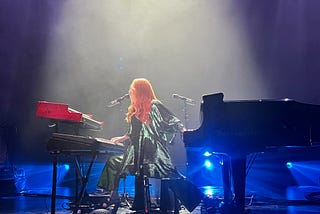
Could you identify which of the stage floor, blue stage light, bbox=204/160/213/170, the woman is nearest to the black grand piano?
the woman

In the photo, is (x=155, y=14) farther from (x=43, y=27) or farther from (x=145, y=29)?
(x=43, y=27)

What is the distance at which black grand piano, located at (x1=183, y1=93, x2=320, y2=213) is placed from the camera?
2.74 m

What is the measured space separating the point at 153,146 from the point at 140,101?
1.57 feet

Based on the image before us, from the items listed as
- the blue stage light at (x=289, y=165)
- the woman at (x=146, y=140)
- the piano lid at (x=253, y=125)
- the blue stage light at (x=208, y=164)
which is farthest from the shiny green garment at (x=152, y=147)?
the blue stage light at (x=289, y=165)

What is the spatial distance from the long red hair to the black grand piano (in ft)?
2.99

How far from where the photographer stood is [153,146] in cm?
364

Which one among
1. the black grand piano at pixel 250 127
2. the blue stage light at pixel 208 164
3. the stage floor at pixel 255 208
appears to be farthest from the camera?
the blue stage light at pixel 208 164

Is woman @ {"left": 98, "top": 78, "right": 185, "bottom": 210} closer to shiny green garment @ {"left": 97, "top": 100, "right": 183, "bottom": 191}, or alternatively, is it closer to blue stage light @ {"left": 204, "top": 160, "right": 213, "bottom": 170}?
shiny green garment @ {"left": 97, "top": 100, "right": 183, "bottom": 191}

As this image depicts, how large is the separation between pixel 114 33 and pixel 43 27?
4.84 feet

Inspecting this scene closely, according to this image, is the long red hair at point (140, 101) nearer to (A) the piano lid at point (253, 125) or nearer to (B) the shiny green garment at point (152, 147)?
(B) the shiny green garment at point (152, 147)

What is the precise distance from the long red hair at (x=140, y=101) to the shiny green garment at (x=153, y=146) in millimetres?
52

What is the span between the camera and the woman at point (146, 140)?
3.57 metres

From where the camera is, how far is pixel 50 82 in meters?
7.48

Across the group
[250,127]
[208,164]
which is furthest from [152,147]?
[208,164]
